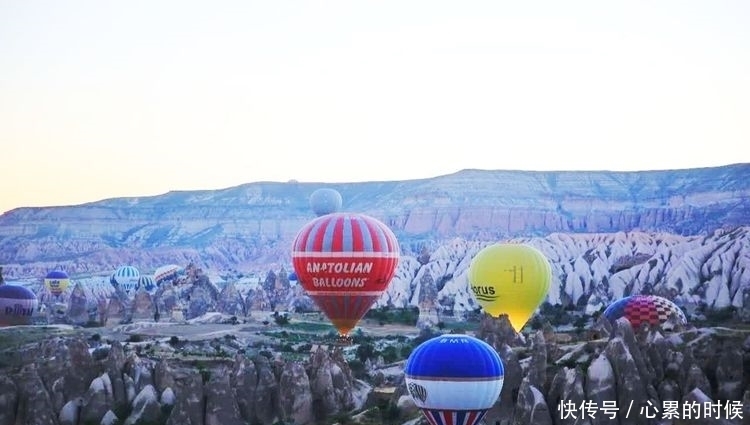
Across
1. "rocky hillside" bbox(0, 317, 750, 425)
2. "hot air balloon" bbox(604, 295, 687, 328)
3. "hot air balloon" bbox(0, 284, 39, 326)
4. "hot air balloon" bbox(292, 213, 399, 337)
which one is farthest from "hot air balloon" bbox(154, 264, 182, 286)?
"rocky hillside" bbox(0, 317, 750, 425)

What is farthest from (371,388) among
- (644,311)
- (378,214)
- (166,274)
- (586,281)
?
(378,214)

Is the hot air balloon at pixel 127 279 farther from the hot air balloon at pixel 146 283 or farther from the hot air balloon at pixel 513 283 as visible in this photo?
the hot air balloon at pixel 513 283

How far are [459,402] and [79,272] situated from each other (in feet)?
428

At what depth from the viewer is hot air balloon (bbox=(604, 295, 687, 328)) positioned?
41.6m

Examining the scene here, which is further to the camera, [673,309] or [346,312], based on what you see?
[346,312]

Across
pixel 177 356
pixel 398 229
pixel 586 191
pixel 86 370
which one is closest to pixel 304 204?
pixel 398 229

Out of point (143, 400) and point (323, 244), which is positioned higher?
point (323, 244)

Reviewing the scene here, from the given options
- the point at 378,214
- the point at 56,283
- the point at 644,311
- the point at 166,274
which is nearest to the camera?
the point at 644,311

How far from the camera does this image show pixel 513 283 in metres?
51.4

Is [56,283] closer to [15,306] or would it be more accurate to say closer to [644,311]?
[15,306]

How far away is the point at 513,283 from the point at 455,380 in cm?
2338

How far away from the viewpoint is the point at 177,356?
48219mm

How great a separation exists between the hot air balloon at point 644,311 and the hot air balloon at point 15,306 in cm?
3195

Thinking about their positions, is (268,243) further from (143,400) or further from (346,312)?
(143,400)
